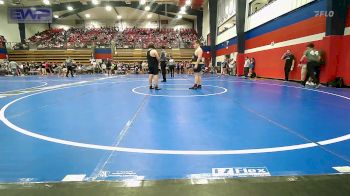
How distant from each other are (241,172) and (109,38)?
36.8m

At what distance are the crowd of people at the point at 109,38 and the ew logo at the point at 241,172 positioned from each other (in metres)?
32.0

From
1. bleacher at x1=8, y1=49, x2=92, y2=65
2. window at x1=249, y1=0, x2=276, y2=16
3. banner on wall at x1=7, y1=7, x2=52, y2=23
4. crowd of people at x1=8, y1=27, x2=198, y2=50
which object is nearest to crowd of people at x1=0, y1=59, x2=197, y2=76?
bleacher at x1=8, y1=49, x2=92, y2=65

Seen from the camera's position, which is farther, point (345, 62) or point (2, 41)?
point (2, 41)

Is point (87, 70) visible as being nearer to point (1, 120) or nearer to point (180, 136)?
point (1, 120)

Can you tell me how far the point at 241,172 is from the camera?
2365 mm

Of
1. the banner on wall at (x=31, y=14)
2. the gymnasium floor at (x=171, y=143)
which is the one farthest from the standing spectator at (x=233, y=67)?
the gymnasium floor at (x=171, y=143)

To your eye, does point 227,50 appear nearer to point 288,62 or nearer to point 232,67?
point 232,67

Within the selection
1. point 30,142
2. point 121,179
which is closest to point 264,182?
point 121,179

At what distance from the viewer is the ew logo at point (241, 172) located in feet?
7.57

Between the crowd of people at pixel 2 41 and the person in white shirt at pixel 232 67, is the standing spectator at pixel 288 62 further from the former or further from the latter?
the crowd of people at pixel 2 41

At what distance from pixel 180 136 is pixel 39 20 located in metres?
23.0

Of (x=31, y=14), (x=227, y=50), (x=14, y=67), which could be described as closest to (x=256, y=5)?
(x=227, y=50)

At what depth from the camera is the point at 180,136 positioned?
139 inches

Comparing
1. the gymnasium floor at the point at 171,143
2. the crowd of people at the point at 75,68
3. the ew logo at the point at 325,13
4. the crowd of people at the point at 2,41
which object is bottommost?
the gymnasium floor at the point at 171,143
